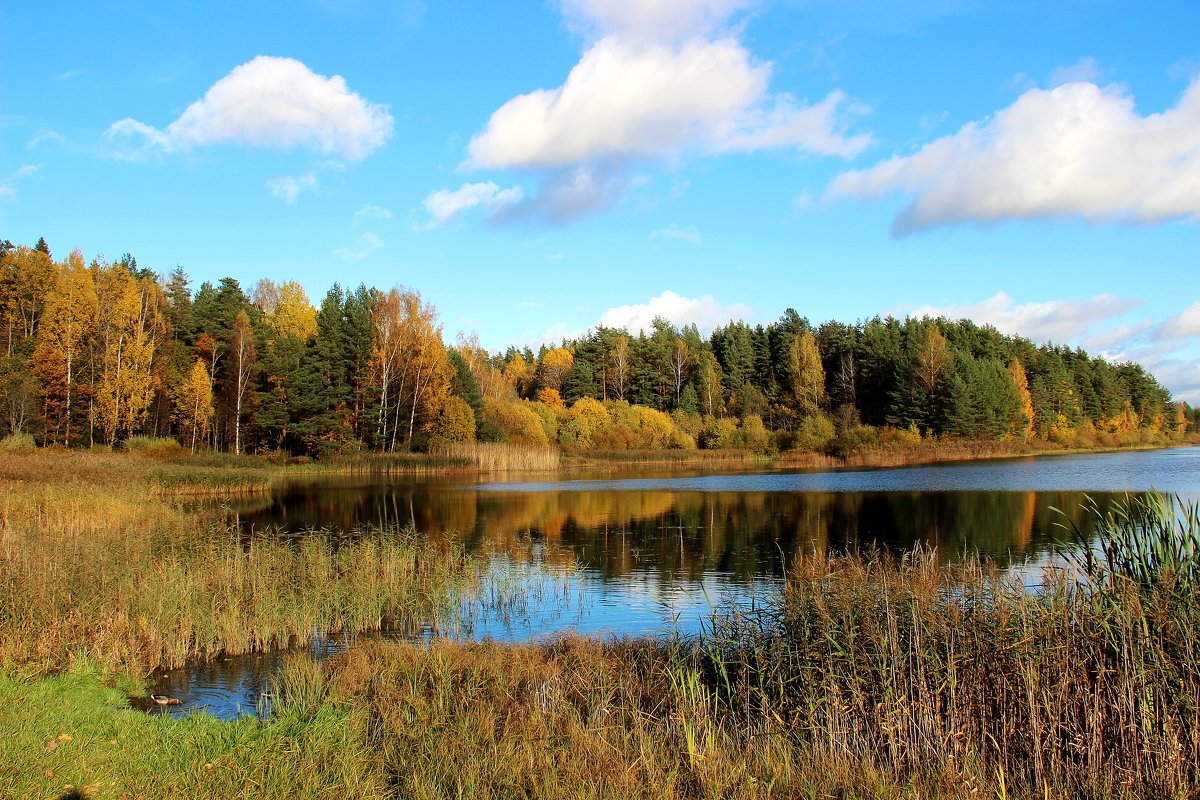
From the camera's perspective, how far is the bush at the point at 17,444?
29.6 metres

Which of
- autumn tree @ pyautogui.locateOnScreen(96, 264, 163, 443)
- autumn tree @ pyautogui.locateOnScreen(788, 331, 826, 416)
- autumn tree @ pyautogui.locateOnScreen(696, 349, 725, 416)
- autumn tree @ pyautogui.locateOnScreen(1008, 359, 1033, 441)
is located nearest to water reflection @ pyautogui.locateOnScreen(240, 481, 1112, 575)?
autumn tree @ pyautogui.locateOnScreen(96, 264, 163, 443)

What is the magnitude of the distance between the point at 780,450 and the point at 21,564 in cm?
6159

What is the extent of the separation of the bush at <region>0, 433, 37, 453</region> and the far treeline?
0.53 m

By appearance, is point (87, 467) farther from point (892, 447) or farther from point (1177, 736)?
point (892, 447)

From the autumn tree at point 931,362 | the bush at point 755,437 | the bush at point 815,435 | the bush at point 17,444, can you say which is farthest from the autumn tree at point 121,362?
the autumn tree at point 931,362

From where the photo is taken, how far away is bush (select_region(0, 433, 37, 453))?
29623mm

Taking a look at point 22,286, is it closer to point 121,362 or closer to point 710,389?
point 121,362

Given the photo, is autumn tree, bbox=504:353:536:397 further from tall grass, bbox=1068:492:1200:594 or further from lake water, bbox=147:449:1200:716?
tall grass, bbox=1068:492:1200:594

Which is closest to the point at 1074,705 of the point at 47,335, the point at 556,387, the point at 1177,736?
the point at 1177,736

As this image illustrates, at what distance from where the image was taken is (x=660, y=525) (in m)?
24.2

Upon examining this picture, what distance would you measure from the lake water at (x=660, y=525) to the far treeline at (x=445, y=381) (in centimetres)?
1069

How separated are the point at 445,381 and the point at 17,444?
26743 mm

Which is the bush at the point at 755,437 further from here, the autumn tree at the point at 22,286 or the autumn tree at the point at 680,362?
the autumn tree at the point at 22,286

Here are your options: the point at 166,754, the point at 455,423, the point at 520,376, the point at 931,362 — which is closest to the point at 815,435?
the point at 931,362
